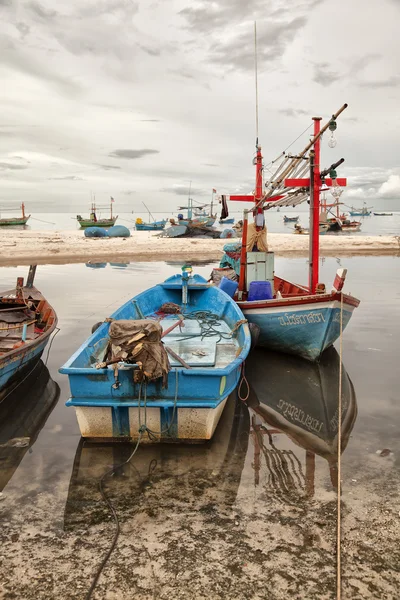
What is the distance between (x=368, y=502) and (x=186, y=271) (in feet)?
27.7

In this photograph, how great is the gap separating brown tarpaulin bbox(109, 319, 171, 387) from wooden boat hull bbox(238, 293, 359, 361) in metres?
4.48

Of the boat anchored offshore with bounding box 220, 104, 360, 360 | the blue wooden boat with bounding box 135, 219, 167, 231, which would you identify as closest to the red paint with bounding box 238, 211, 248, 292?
the boat anchored offshore with bounding box 220, 104, 360, 360

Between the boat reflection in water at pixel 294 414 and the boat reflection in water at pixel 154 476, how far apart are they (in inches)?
17.5

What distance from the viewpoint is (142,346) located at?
644cm

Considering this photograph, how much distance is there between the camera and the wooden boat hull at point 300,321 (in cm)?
984

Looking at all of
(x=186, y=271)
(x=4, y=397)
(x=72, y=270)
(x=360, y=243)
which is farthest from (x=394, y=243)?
(x=4, y=397)

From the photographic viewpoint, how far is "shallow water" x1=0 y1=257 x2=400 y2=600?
4.11m

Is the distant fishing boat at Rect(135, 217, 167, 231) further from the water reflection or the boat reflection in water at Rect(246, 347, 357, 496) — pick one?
the boat reflection in water at Rect(246, 347, 357, 496)

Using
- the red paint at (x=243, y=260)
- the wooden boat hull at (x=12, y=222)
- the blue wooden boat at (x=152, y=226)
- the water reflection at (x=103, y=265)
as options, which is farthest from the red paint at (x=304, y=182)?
the wooden boat hull at (x=12, y=222)

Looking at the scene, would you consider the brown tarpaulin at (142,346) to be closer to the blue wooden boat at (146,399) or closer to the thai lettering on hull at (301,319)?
the blue wooden boat at (146,399)

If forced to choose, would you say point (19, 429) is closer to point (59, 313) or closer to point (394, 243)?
point (59, 313)

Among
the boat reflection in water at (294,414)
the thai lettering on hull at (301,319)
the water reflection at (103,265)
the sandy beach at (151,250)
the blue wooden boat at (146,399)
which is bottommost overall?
the boat reflection in water at (294,414)

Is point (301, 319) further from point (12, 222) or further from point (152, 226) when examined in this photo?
point (12, 222)

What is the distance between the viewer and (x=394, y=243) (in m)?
42.9
